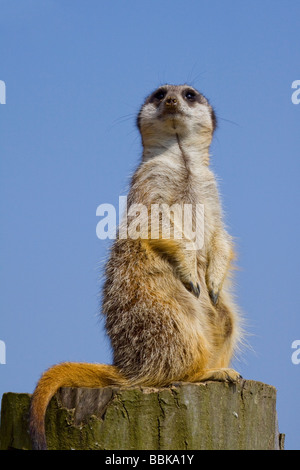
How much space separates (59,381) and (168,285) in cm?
126

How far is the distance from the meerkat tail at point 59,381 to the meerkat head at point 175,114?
247 centimetres

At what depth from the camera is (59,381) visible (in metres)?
4.32

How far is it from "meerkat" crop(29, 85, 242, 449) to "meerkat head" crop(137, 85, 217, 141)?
0.01 metres

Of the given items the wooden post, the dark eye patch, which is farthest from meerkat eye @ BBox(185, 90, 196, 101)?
the wooden post

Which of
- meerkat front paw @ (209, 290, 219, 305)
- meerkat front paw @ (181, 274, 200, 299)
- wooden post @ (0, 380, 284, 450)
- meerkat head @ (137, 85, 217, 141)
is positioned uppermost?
meerkat head @ (137, 85, 217, 141)

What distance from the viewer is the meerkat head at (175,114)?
20.3ft

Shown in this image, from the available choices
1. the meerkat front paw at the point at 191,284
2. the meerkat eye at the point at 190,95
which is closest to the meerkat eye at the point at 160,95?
the meerkat eye at the point at 190,95

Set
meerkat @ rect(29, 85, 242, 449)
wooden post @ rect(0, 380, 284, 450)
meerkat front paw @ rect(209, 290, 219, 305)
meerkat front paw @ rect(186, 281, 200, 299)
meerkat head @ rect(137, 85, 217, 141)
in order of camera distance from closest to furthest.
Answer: wooden post @ rect(0, 380, 284, 450)
meerkat @ rect(29, 85, 242, 449)
meerkat front paw @ rect(186, 281, 200, 299)
meerkat front paw @ rect(209, 290, 219, 305)
meerkat head @ rect(137, 85, 217, 141)

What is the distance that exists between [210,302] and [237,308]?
0.60 meters

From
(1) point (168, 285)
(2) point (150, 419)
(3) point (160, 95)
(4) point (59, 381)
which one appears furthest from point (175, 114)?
(2) point (150, 419)

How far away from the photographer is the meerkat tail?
3990 mm

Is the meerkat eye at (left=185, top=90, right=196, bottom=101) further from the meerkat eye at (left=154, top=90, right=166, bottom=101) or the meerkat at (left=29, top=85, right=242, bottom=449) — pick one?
the meerkat eye at (left=154, top=90, right=166, bottom=101)

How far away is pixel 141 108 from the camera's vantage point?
6.85 m
